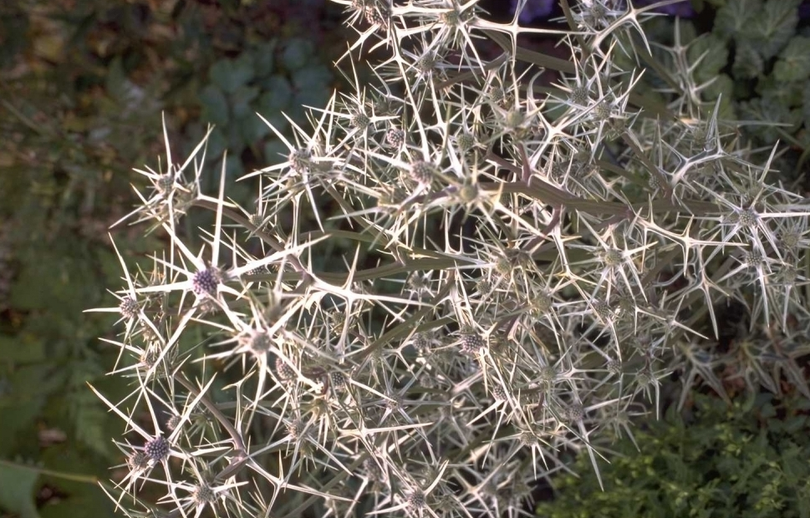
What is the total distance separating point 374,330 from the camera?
3.76ft

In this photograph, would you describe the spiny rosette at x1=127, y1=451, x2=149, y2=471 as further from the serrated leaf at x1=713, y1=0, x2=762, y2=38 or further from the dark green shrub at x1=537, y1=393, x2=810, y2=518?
the serrated leaf at x1=713, y1=0, x2=762, y2=38

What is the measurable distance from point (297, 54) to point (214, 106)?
17cm

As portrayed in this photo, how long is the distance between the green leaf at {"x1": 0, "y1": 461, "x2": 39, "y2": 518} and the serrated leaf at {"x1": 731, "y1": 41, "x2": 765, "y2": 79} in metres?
1.29

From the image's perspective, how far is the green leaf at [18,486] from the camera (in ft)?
3.90

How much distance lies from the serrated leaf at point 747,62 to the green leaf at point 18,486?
4.23 ft

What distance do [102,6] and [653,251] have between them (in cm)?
109

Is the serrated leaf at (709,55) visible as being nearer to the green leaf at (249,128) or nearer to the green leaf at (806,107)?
the green leaf at (806,107)

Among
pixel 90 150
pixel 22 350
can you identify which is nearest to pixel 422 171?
pixel 90 150

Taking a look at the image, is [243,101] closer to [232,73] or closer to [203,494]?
[232,73]

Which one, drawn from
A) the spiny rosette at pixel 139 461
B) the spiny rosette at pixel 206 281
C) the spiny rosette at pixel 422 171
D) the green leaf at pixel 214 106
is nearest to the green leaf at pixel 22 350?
the green leaf at pixel 214 106

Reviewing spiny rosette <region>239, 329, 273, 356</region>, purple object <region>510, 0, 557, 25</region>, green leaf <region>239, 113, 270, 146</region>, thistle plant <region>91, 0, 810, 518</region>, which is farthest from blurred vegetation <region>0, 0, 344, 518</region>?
spiny rosette <region>239, 329, 273, 356</region>

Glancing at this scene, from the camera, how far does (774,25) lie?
0.93m

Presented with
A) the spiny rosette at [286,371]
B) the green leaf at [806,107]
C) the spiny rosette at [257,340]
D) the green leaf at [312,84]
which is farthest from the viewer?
the green leaf at [312,84]

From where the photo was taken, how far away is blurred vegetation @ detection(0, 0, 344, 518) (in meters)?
1.20
